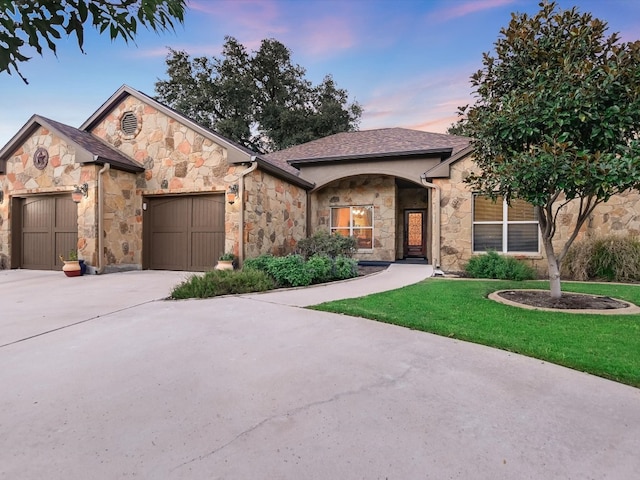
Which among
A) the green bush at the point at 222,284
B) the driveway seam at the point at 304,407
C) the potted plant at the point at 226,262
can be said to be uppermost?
the potted plant at the point at 226,262

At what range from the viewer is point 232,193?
29.7ft

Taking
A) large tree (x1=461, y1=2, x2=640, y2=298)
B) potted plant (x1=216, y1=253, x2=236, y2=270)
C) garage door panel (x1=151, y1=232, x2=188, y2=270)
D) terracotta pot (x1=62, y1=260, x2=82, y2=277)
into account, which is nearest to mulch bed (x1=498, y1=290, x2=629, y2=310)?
large tree (x1=461, y1=2, x2=640, y2=298)

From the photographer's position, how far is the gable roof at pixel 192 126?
29.5ft

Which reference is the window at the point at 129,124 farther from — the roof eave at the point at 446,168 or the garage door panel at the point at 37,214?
the roof eave at the point at 446,168

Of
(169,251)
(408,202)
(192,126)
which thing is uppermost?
(192,126)

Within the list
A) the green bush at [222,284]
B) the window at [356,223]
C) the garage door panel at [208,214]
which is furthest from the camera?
the window at [356,223]

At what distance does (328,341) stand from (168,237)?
8.14 metres

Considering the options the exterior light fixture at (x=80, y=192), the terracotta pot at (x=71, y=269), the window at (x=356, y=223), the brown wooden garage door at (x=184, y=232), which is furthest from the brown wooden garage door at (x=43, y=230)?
the window at (x=356, y=223)

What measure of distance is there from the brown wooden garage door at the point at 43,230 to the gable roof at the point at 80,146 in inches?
57.9

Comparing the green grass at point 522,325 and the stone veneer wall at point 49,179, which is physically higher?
the stone veneer wall at point 49,179

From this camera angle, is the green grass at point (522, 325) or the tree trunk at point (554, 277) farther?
the tree trunk at point (554, 277)

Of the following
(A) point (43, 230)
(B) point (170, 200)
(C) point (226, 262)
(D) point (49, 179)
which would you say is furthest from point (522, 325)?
(A) point (43, 230)

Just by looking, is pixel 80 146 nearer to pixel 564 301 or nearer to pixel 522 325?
pixel 522 325

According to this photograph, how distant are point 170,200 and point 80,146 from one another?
260 centimetres
